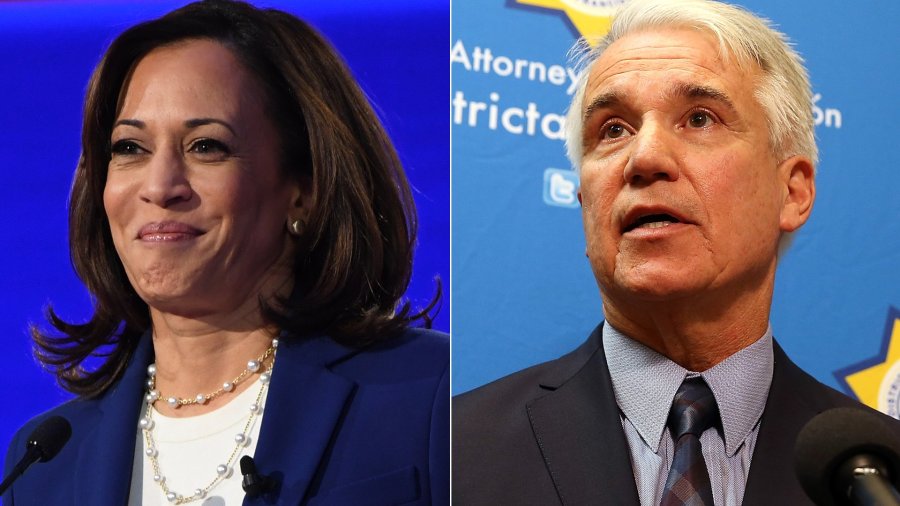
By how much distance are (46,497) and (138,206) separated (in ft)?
1.82

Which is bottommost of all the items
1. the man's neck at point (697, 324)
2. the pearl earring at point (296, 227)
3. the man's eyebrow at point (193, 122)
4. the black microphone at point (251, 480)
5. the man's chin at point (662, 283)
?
the black microphone at point (251, 480)

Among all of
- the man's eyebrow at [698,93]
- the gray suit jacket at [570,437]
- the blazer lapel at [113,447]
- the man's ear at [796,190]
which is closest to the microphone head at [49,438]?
the blazer lapel at [113,447]

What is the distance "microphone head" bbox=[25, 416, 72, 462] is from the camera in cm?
184

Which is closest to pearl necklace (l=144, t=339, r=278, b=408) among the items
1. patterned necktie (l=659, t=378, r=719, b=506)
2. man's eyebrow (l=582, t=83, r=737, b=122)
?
patterned necktie (l=659, t=378, r=719, b=506)

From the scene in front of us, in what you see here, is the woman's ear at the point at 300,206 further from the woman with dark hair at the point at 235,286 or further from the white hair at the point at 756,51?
the white hair at the point at 756,51

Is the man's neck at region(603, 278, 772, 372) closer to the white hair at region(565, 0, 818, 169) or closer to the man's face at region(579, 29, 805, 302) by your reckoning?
the man's face at region(579, 29, 805, 302)

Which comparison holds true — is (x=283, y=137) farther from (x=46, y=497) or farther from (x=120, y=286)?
(x=46, y=497)

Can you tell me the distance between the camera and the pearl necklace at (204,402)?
1.95 meters

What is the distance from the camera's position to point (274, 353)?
2049 mm

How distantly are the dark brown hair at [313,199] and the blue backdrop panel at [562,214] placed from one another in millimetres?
140

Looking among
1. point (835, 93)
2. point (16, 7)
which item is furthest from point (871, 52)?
point (16, 7)

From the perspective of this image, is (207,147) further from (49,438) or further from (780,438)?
(780,438)

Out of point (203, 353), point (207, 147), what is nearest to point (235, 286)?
point (203, 353)

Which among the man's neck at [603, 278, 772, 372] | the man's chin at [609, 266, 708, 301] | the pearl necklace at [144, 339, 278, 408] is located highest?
the man's chin at [609, 266, 708, 301]
